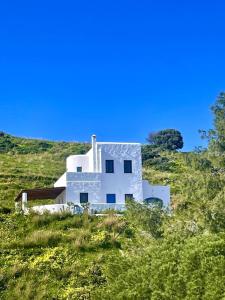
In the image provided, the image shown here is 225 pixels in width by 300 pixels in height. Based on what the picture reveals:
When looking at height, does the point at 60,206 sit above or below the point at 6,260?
above

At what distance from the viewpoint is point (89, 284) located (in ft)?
91.2

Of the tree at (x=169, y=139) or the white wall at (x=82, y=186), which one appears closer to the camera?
the white wall at (x=82, y=186)

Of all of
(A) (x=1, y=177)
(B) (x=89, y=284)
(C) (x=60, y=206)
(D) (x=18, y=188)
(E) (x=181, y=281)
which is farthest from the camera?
(A) (x=1, y=177)

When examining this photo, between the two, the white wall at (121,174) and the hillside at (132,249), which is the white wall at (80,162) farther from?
the hillside at (132,249)

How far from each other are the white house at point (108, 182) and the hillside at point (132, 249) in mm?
6123

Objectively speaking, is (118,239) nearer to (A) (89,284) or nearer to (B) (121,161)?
(A) (89,284)

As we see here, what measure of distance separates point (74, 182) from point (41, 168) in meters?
26.2

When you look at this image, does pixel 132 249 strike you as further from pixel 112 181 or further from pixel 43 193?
pixel 112 181

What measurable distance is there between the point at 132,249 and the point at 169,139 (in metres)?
82.5

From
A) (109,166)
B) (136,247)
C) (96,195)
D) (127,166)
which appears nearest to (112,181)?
(109,166)

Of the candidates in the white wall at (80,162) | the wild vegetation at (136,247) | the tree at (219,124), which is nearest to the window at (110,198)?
the white wall at (80,162)

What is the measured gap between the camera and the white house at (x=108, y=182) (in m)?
44.0

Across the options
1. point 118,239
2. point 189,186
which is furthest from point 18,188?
point 189,186

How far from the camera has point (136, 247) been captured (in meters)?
24.0
